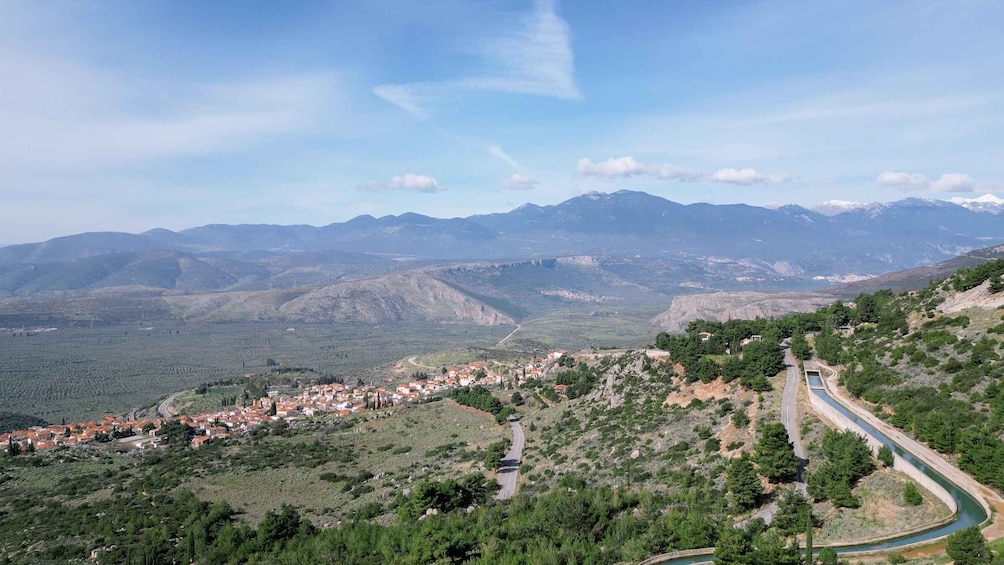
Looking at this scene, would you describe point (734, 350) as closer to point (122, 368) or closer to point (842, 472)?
point (842, 472)

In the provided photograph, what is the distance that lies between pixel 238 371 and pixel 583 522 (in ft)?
476

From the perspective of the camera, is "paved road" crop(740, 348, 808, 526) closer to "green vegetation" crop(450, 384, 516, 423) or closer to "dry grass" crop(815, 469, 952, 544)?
"dry grass" crop(815, 469, 952, 544)

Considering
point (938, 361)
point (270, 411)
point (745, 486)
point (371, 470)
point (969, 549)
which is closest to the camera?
point (969, 549)

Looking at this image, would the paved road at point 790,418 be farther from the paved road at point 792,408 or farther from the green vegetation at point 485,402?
the green vegetation at point 485,402

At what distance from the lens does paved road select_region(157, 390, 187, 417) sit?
337 ft

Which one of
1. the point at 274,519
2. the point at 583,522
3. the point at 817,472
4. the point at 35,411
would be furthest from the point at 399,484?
the point at 35,411

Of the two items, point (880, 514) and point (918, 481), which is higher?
point (918, 481)

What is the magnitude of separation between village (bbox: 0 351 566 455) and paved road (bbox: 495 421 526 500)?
1689cm

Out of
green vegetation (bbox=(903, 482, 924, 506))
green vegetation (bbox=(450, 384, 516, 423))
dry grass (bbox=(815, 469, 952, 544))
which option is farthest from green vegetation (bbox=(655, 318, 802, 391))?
green vegetation (bbox=(450, 384, 516, 423))

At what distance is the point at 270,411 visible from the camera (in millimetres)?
89250

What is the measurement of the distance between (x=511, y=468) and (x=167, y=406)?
8815 cm

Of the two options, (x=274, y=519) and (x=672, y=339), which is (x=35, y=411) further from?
(x=672, y=339)

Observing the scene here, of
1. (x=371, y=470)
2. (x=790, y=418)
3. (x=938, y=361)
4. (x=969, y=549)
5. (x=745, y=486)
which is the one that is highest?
(x=938, y=361)

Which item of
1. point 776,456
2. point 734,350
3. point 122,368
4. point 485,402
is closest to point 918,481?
point 776,456
